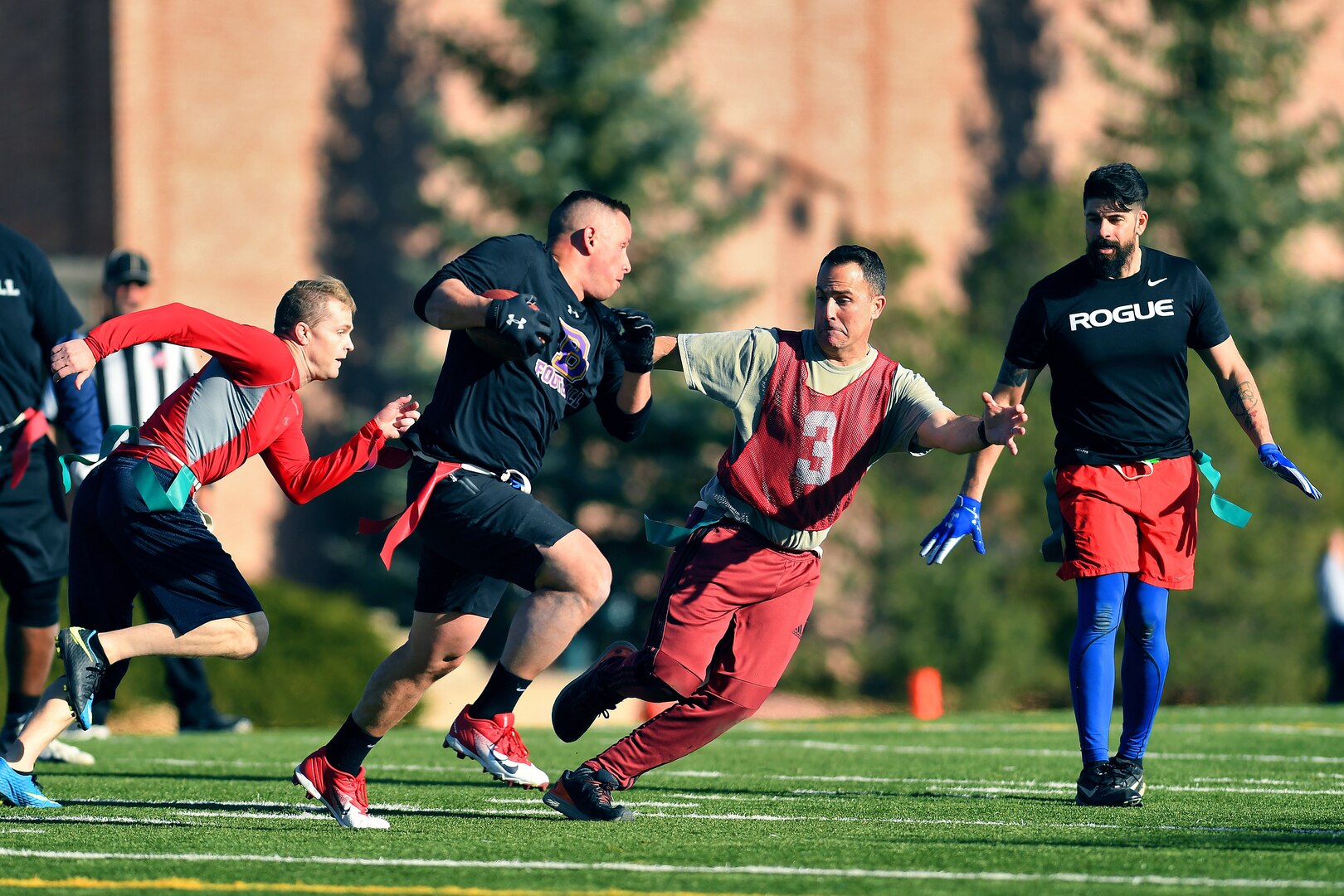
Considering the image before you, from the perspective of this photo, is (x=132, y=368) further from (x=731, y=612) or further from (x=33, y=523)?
(x=731, y=612)

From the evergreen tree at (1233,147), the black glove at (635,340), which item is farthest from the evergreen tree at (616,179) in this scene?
the black glove at (635,340)

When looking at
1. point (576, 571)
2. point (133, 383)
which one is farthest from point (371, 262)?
point (576, 571)

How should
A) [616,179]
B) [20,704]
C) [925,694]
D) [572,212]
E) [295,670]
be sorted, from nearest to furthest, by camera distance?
1. [572,212]
2. [20,704]
3. [925,694]
4. [295,670]
5. [616,179]

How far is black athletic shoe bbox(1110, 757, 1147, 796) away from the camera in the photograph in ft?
22.5

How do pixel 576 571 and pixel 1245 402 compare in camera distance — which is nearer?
pixel 576 571

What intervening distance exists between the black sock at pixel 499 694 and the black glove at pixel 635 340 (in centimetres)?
113

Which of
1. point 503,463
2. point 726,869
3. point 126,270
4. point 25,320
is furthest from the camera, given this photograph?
point 126,270

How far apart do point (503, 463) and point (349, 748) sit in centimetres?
105

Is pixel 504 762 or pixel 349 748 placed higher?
pixel 349 748

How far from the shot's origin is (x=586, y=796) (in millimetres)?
6434

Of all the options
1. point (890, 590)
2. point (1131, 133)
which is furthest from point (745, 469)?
point (1131, 133)

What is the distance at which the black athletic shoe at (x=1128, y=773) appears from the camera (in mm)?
6867

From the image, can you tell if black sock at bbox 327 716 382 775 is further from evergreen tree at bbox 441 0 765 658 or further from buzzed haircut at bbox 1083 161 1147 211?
evergreen tree at bbox 441 0 765 658

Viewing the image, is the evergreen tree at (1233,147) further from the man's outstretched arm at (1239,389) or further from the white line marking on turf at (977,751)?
the man's outstretched arm at (1239,389)
